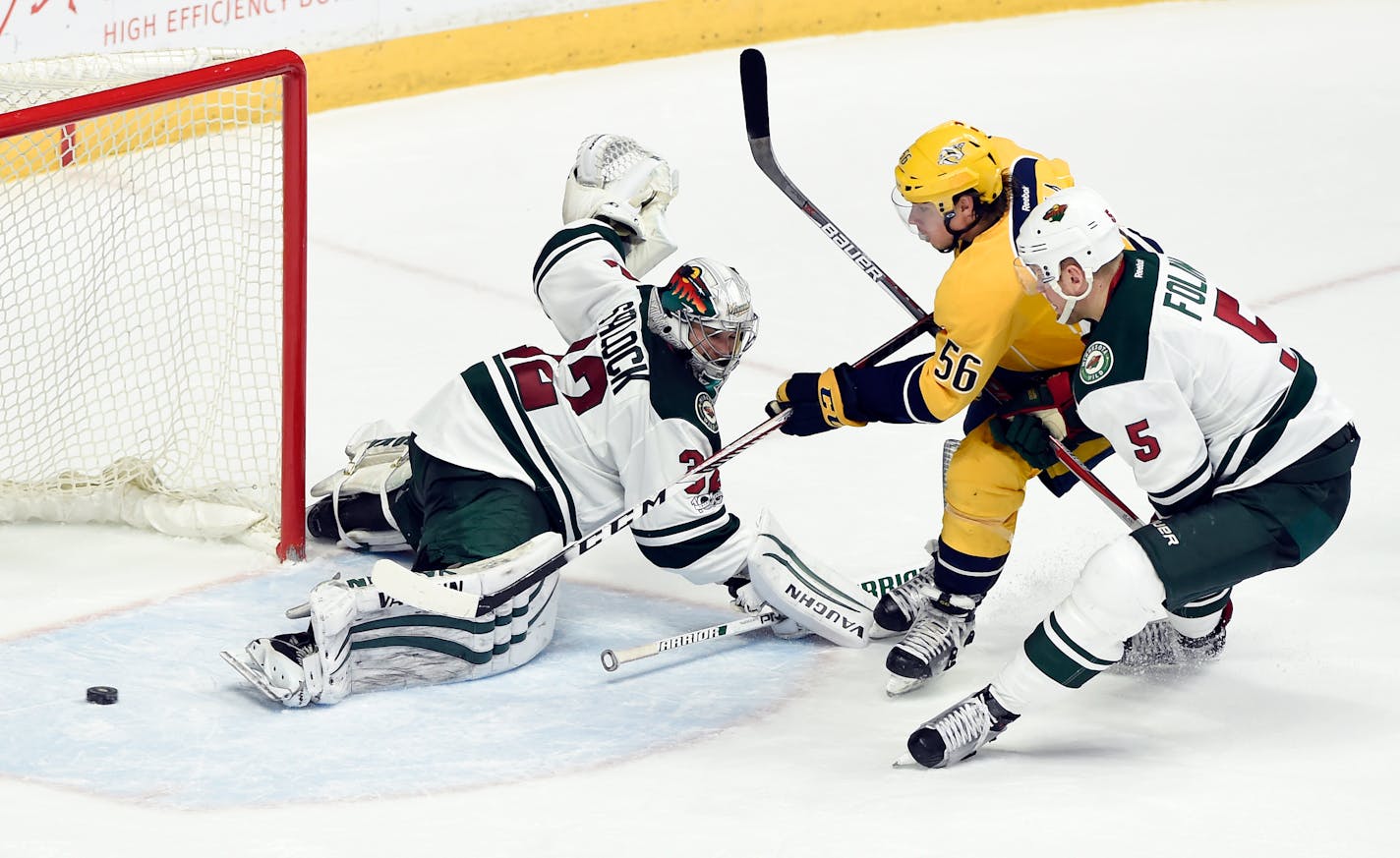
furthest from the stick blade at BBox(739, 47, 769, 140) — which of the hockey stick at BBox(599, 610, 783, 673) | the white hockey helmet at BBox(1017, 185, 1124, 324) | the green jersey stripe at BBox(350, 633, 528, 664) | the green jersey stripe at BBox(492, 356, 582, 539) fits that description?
the green jersey stripe at BBox(350, 633, 528, 664)

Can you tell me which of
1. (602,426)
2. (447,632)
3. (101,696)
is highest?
(602,426)

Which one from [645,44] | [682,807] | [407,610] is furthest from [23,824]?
[645,44]

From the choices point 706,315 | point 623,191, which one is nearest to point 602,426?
point 706,315

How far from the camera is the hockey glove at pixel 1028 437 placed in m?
3.46

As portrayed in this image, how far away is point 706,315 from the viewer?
3443 mm

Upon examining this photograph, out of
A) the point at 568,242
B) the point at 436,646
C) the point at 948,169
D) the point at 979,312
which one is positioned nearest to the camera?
the point at 979,312

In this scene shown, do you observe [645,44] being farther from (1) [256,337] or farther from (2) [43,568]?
(2) [43,568]

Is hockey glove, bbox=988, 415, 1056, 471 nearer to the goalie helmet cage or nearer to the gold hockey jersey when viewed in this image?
the gold hockey jersey

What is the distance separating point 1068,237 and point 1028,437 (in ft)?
1.88

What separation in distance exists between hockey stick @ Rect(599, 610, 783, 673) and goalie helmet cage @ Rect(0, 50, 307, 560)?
899 millimetres

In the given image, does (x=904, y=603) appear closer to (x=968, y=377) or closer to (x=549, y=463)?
(x=968, y=377)

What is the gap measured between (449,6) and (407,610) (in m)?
4.62

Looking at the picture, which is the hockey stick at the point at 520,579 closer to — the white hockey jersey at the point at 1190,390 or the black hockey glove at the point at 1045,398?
the black hockey glove at the point at 1045,398

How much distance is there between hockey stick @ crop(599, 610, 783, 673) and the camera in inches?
140
